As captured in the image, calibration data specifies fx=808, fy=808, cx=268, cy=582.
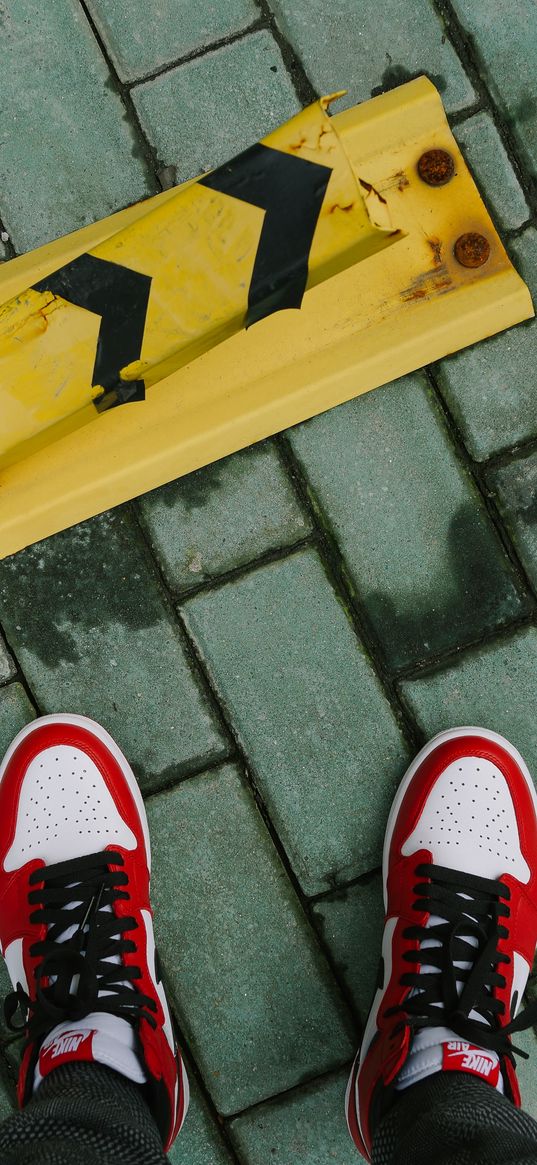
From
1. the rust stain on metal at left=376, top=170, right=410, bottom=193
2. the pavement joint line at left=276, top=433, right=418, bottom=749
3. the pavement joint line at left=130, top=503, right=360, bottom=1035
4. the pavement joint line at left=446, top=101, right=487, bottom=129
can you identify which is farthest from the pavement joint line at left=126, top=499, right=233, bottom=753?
the pavement joint line at left=446, top=101, right=487, bottom=129

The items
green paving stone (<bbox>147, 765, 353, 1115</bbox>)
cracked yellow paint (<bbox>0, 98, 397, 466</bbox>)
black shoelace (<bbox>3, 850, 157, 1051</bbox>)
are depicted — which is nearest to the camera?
cracked yellow paint (<bbox>0, 98, 397, 466</bbox>)

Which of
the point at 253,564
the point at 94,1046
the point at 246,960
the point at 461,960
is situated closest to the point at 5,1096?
the point at 94,1046

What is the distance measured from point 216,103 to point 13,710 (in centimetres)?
155

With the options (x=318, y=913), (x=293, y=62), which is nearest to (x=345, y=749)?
(x=318, y=913)

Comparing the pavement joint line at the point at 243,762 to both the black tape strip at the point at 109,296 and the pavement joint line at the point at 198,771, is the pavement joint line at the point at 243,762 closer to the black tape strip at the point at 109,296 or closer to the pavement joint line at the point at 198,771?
the pavement joint line at the point at 198,771

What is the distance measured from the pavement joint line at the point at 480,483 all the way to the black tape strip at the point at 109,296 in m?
0.76

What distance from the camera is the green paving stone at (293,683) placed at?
1.94m

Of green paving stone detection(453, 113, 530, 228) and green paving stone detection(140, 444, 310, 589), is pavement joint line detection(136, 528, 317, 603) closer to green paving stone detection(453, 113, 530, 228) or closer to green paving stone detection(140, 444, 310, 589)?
green paving stone detection(140, 444, 310, 589)

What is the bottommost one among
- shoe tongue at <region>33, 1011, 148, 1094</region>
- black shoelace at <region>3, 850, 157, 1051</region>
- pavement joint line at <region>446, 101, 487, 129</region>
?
shoe tongue at <region>33, 1011, 148, 1094</region>

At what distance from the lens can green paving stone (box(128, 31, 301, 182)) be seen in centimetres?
195

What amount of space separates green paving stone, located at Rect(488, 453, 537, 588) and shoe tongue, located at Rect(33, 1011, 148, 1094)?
142 cm

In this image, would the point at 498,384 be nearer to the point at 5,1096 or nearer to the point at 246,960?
the point at 246,960

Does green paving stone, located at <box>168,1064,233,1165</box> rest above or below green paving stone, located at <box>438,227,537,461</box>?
below

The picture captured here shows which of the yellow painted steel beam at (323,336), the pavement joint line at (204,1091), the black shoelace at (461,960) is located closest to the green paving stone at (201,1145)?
the pavement joint line at (204,1091)
